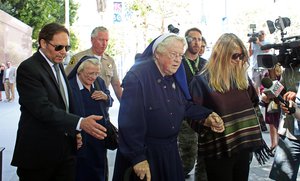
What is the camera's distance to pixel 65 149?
330 centimetres

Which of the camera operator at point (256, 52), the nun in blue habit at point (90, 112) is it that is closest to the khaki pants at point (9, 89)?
the camera operator at point (256, 52)

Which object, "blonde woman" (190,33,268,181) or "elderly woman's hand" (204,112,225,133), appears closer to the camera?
"elderly woman's hand" (204,112,225,133)

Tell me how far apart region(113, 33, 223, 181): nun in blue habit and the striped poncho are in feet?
1.29

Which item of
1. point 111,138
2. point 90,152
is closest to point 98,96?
point 111,138

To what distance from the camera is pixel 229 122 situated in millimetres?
3508

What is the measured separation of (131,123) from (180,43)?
27.6 inches

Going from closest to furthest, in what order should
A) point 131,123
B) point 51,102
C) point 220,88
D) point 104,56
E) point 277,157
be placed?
point 131,123
point 51,102
point 220,88
point 277,157
point 104,56

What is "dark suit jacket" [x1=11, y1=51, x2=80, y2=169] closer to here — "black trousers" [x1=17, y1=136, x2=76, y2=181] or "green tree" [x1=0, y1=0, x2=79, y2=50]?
"black trousers" [x1=17, y1=136, x2=76, y2=181]

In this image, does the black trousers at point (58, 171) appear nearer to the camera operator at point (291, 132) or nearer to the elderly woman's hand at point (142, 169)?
the elderly woman's hand at point (142, 169)

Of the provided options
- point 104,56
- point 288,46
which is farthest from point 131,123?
point 104,56

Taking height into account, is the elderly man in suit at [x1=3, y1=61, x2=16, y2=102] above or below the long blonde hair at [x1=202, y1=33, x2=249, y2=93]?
below

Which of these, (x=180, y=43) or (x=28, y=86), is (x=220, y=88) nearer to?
(x=180, y=43)

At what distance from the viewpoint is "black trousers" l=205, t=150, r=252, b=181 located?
3.52 m

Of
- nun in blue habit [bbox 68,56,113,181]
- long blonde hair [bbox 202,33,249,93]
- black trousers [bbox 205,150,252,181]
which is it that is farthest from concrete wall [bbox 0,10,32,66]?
black trousers [bbox 205,150,252,181]
